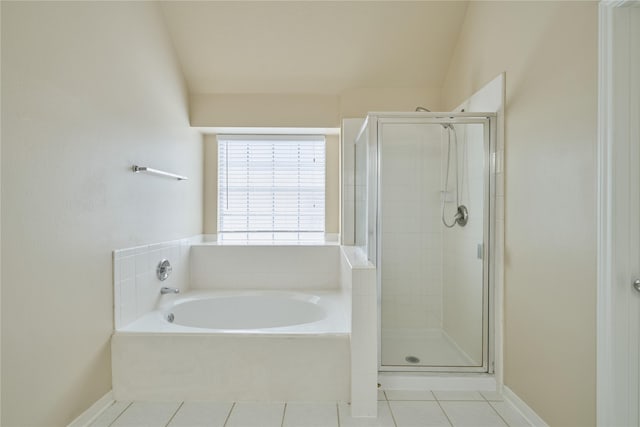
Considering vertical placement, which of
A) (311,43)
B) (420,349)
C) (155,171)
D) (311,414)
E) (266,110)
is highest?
(311,43)

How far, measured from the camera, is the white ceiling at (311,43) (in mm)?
2533

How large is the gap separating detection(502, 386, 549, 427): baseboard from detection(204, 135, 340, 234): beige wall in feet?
6.26

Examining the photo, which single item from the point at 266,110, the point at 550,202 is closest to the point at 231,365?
the point at 550,202

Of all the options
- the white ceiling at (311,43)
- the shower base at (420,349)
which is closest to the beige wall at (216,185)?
the white ceiling at (311,43)

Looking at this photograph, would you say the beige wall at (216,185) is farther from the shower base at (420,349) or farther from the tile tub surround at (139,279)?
the shower base at (420,349)

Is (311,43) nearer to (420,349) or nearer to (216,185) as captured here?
(216,185)

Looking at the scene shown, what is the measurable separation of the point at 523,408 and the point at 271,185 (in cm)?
260

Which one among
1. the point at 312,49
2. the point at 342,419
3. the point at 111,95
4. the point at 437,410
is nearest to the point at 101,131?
the point at 111,95

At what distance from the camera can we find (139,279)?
7.25 feet

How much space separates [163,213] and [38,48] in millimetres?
1292

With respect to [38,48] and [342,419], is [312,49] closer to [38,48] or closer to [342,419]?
[38,48]

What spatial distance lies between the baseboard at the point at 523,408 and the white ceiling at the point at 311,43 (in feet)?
7.70

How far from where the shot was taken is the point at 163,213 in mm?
2541

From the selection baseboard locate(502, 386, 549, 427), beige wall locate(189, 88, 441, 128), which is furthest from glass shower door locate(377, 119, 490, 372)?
beige wall locate(189, 88, 441, 128)
